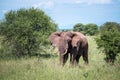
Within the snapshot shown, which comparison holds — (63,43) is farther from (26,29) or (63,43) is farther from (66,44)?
(26,29)

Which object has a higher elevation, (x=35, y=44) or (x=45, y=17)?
(x=45, y=17)

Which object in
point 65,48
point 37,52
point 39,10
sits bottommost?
point 37,52

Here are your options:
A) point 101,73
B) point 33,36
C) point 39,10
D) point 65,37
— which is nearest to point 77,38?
point 65,37

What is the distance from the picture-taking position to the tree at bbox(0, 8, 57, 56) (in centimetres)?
2442

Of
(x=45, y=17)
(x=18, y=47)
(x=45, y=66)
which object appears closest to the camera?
(x=45, y=66)

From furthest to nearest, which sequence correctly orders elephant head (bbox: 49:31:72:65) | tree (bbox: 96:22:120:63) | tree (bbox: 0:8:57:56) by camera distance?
1. tree (bbox: 0:8:57:56)
2. tree (bbox: 96:22:120:63)
3. elephant head (bbox: 49:31:72:65)

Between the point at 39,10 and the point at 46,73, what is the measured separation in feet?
50.0

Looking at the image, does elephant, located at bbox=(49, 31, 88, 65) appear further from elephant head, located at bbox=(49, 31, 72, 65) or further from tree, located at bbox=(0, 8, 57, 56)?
tree, located at bbox=(0, 8, 57, 56)

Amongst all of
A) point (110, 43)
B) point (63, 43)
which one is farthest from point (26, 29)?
point (63, 43)

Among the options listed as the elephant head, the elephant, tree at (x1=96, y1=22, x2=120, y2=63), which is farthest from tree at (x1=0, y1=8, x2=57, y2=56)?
the elephant head

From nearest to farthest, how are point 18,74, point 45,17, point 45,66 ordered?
point 18,74
point 45,66
point 45,17

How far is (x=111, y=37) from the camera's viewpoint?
17625 millimetres

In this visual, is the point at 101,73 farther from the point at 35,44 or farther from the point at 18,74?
the point at 35,44

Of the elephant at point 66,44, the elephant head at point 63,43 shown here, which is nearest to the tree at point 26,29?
the elephant at point 66,44
